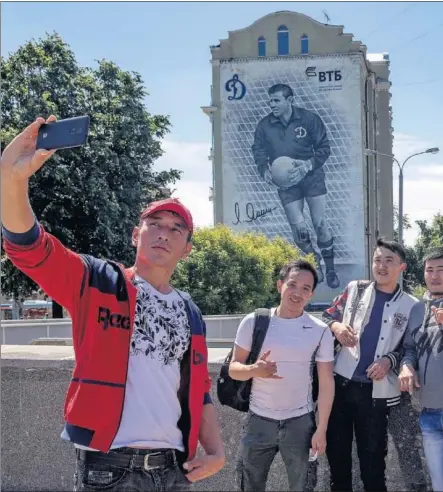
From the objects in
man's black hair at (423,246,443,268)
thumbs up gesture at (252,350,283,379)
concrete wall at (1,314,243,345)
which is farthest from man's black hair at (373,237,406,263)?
concrete wall at (1,314,243,345)

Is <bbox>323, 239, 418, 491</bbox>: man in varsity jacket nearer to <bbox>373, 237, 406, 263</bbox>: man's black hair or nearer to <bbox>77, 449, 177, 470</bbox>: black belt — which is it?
<bbox>373, 237, 406, 263</bbox>: man's black hair

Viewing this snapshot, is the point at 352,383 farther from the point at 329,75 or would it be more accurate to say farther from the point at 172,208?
the point at 329,75

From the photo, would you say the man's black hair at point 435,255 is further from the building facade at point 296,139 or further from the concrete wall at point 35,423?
the building facade at point 296,139

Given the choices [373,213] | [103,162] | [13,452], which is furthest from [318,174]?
[13,452]

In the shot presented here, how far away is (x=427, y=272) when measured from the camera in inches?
173

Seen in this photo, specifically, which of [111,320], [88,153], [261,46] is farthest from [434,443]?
[261,46]

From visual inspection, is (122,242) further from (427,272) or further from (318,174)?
(318,174)

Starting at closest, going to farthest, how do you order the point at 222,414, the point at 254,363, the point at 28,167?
the point at 28,167
the point at 254,363
the point at 222,414

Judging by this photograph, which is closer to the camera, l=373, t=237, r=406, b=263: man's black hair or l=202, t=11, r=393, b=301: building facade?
l=373, t=237, r=406, b=263: man's black hair

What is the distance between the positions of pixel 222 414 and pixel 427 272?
5.50ft

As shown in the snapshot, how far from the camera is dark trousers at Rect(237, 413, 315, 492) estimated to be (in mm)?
3949

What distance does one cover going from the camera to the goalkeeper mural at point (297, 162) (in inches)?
2015

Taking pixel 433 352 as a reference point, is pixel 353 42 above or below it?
above

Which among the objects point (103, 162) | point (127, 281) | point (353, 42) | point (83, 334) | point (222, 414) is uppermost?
point (353, 42)
